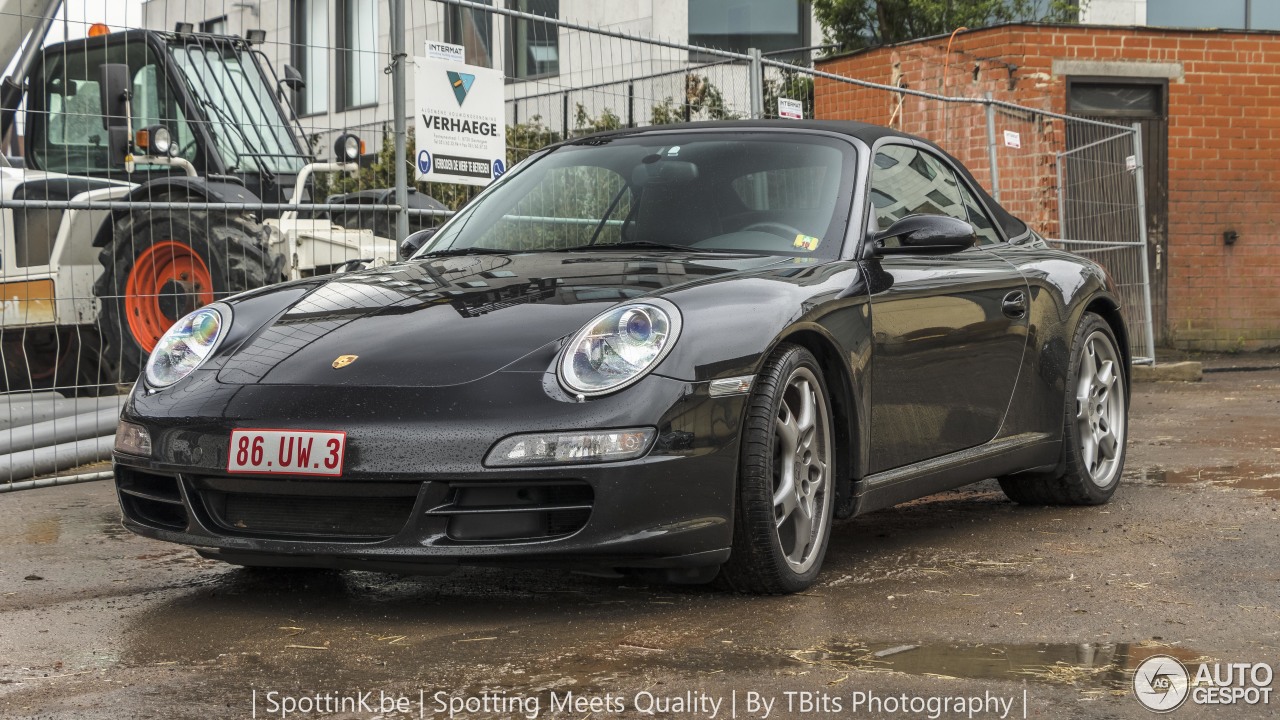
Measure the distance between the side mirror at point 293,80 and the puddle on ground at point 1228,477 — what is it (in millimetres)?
5913

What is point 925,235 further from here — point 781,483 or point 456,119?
point 456,119

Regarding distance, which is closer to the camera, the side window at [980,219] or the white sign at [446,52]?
the side window at [980,219]

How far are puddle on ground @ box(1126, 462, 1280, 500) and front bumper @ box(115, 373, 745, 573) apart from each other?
3.36 metres

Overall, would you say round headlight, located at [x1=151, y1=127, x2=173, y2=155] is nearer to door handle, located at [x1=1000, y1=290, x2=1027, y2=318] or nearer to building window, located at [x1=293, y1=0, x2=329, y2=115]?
building window, located at [x1=293, y1=0, x2=329, y2=115]

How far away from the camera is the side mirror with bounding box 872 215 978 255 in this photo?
503 cm

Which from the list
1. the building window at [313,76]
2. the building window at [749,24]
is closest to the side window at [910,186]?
the building window at [313,76]

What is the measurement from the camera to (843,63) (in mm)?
17094

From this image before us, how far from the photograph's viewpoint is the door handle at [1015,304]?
569cm

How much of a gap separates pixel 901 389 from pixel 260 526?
6.43 ft

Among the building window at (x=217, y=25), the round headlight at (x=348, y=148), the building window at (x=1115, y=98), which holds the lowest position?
the round headlight at (x=348, y=148)

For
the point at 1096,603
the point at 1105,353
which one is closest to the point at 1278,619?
the point at 1096,603

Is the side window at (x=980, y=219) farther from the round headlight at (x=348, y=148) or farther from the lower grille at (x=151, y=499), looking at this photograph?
the round headlight at (x=348, y=148)

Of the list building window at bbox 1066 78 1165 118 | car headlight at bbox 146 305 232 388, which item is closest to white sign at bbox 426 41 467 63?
car headlight at bbox 146 305 232 388

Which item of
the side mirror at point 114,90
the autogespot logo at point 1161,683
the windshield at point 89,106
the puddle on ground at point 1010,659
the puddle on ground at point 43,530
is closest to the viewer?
the autogespot logo at point 1161,683
